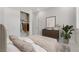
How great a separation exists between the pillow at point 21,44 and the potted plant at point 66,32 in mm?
416

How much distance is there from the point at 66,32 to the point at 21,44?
0.56 meters

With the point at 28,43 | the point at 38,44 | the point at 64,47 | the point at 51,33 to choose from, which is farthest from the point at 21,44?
the point at 64,47

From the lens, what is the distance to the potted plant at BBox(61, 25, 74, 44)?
1275 mm

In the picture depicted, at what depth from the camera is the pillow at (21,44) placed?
1278 mm

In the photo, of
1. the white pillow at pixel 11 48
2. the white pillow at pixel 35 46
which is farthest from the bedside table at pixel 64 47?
the white pillow at pixel 11 48

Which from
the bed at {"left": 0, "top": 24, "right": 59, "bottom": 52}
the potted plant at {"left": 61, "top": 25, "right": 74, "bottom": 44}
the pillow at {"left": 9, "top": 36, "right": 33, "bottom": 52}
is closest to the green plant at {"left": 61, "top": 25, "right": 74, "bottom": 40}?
the potted plant at {"left": 61, "top": 25, "right": 74, "bottom": 44}

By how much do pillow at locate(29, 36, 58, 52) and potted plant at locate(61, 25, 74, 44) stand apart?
4.8 inches

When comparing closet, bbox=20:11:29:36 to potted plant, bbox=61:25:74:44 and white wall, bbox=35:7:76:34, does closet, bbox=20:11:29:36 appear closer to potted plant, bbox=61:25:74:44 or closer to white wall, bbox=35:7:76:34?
white wall, bbox=35:7:76:34

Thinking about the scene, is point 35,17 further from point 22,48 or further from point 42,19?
point 22,48

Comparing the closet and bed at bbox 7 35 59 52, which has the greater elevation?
the closet

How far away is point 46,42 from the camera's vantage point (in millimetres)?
1316

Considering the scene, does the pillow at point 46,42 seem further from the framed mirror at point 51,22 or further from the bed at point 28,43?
the framed mirror at point 51,22

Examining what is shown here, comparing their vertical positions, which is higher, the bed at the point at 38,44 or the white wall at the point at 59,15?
the white wall at the point at 59,15
